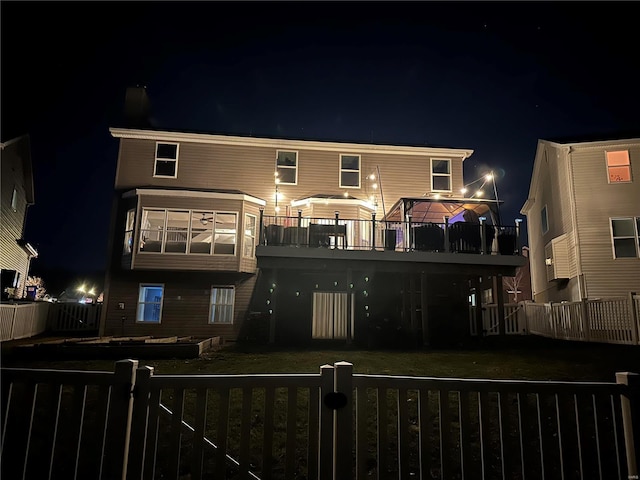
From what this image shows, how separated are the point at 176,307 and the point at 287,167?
7.94 meters

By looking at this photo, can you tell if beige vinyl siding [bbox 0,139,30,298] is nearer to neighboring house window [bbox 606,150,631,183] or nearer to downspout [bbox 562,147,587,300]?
downspout [bbox 562,147,587,300]

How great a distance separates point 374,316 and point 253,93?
211ft

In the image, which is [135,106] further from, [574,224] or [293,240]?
[574,224]

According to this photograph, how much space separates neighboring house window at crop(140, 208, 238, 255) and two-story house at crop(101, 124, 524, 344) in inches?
1.8

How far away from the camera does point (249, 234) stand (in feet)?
50.3

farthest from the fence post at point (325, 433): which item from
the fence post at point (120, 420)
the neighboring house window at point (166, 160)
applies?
the neighboring house window at point (166, 160)

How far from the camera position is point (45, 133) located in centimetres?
8344

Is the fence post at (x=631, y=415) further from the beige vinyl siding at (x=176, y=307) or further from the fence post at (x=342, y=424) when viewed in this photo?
the beige vinyl siding at (x=176, y=307)

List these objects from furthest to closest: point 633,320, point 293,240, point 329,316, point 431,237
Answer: point 329,316 < point 293,240 < point 431,237 < point 633,320

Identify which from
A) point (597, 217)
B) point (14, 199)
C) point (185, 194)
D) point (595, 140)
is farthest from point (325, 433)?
point (14, 199)

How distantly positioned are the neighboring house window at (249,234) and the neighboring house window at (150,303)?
3.88m

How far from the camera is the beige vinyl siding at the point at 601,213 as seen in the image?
50.2 feet

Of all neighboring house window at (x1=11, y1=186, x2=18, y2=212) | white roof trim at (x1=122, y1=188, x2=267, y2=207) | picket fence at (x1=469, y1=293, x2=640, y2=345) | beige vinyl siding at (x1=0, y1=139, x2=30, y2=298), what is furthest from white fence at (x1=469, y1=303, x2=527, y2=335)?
neighboring house window at (x1=11, y1=186, x2=18, y2=212)

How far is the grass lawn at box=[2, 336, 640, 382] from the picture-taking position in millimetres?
7590
